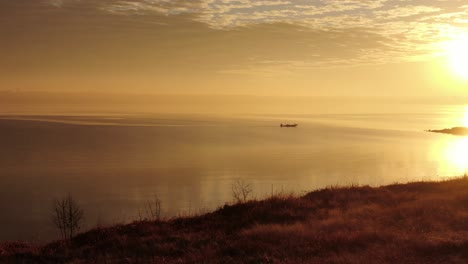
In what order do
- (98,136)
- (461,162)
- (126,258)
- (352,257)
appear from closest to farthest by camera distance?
(352,257), (126,258), (461,162), (98,136)

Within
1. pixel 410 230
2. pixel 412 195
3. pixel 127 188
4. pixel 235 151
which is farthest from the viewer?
pixel 235 151

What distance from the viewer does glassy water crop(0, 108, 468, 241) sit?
153ft

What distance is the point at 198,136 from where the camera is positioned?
5551 inches

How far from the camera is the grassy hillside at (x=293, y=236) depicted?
38.6ft

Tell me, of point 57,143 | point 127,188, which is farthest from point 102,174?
point 57,143

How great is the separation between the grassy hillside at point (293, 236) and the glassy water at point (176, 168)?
3.68 metres

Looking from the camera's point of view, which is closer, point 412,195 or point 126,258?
point 126,258

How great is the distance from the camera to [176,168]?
252 feet

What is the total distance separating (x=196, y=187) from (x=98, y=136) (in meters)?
85.9

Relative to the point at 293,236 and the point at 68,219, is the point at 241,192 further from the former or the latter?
the point at 293,236

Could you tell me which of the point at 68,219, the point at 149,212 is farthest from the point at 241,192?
the point at 68,219

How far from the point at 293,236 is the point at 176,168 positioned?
6472cm

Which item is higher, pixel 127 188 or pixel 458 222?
pixel 458 222

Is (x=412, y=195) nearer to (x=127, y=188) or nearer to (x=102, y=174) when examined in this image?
(x=127, y=188)
